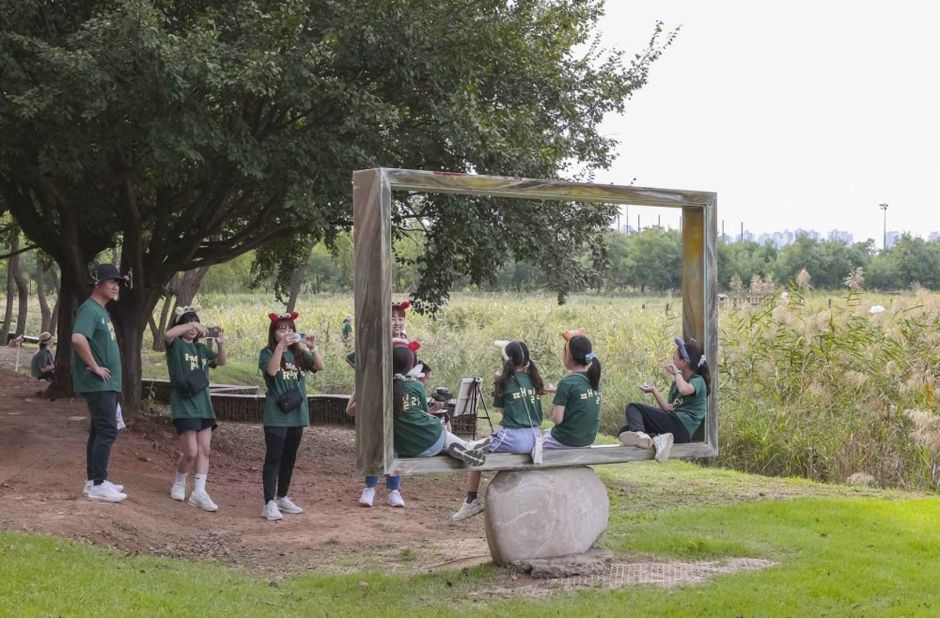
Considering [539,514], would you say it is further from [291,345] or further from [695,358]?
[291,345]

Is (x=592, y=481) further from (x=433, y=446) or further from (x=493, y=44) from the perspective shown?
(x=493, y=44)

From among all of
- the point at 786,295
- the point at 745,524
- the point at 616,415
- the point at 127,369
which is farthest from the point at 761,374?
the point at 127,369

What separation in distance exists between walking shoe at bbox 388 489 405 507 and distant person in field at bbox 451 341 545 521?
309 centimetres

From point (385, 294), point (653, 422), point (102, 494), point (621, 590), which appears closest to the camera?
point (385, 294)

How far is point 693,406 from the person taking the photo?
27.7 feet

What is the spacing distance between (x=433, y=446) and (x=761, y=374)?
8.07 m

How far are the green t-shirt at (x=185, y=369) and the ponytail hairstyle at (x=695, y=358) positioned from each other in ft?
13.0

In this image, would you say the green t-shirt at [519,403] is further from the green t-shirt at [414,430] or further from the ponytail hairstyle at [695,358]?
the ponytail hairstyle at [695,358]

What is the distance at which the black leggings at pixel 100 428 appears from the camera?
29.4ft

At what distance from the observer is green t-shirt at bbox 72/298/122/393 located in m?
8.90

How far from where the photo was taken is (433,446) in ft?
25.0

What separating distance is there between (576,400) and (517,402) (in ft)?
1.37

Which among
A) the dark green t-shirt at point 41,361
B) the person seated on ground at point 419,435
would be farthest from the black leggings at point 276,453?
the dark green t-shirt at point 41,361

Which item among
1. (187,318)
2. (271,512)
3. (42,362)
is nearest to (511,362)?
(271,512)
